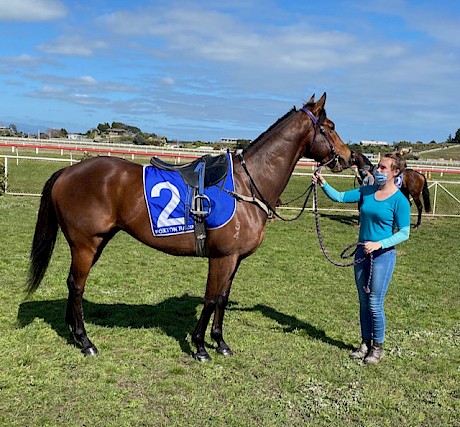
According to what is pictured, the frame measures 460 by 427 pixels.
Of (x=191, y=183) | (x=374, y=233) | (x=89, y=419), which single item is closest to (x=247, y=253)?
(x=191, y=183)

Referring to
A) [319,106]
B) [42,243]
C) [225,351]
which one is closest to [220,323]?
[225,351]

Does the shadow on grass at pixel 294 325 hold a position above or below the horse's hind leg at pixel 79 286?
below

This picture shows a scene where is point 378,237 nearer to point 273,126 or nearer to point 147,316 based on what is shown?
point 273,126

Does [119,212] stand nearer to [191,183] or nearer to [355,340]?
[191,183]

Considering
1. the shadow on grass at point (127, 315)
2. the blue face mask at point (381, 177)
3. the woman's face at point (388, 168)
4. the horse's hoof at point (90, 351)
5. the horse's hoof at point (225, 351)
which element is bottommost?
the shadow on grass at point (127, 315)

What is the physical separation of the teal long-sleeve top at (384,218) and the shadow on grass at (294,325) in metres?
1.27

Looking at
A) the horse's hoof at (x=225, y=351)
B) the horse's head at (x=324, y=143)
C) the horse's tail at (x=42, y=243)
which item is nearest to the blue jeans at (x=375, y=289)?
the horse's head at (x=324, y=143)

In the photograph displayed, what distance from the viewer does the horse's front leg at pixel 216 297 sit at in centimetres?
459

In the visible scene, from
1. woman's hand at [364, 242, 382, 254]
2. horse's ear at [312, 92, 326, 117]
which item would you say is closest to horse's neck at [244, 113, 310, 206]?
horse's ear at [312, 92, 326, 117]

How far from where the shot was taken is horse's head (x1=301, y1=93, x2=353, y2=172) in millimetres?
4750

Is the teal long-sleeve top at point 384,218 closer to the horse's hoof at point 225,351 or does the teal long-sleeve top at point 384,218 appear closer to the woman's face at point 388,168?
the woman's face at point 388,168

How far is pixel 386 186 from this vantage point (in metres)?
4.49

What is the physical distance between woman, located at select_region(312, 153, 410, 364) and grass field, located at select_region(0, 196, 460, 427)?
0.95ft

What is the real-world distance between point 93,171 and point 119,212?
0.50 metres
